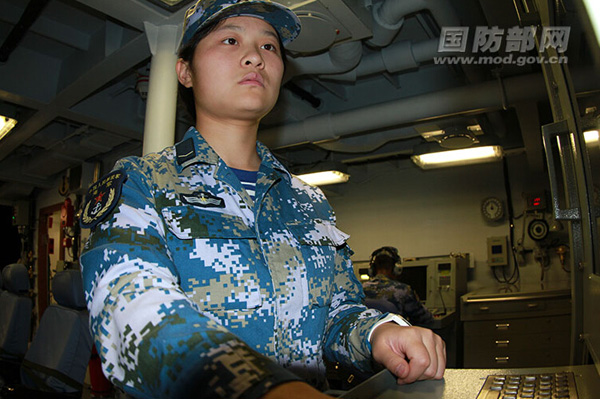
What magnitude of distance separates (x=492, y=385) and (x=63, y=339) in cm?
307

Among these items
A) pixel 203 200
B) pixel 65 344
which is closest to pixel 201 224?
pixel 203 200

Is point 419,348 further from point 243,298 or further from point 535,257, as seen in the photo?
point 535,257

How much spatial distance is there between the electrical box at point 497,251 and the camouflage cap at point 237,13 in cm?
525

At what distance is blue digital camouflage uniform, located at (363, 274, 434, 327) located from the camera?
4262mm

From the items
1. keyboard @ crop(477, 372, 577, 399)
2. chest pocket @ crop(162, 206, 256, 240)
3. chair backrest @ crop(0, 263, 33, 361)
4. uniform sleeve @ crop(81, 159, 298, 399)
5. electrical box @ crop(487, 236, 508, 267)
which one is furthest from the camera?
electrical box @ crop(487, 236, 508, 267)

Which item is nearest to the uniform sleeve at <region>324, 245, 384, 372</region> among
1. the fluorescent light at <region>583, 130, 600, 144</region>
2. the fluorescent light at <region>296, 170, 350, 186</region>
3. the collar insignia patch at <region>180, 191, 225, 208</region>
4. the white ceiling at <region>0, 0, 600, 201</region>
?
the collar insignia patch at <region>180, 191, 225, 208</region>

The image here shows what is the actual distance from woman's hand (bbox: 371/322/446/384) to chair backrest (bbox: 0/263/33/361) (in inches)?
170

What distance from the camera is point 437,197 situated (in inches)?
254

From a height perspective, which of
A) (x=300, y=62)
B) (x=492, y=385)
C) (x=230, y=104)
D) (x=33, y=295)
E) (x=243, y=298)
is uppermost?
(x=300, y=62)

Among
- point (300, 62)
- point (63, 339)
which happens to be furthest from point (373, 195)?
point (63, 339)

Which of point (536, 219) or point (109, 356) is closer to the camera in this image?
point (109, 356)

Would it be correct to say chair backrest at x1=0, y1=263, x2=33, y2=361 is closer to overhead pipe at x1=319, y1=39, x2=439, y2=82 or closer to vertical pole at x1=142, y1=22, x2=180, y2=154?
vertical pole at x1=142, y1=22, x2=180, y2=154

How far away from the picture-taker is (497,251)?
5.76 metres

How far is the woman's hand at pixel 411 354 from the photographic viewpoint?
841 millimetres
